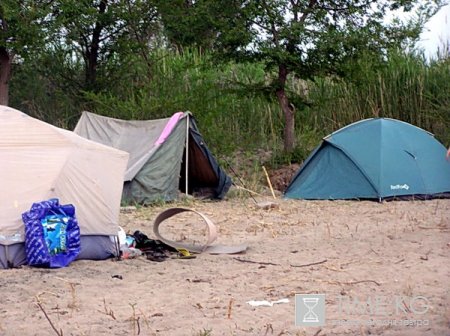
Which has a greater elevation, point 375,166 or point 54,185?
point 375,166

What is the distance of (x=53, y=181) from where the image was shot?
6.80m

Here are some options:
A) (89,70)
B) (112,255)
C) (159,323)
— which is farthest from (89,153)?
(89,70)

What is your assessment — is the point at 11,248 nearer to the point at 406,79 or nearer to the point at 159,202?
the point at 159,202

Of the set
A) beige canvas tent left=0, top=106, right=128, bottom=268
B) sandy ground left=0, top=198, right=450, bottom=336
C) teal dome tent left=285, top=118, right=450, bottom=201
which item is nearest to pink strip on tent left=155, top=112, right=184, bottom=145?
teal dome tent left=285, top=118, right=450, bottom=201

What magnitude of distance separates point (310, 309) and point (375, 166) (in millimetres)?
6526

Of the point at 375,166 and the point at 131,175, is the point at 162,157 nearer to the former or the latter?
the point at 131,175

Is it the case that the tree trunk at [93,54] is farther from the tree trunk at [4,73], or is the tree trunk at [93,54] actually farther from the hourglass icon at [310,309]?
the hourglass icon at [310,309]

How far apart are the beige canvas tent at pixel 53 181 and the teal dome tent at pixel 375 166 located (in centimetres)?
467

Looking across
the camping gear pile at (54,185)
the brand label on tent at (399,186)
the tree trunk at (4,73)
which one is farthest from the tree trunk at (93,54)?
the camping gear pile at (54,185)

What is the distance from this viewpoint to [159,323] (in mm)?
4684

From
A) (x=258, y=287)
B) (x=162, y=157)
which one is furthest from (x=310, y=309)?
(x=162, y=157)

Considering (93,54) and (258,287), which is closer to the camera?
(258,287)

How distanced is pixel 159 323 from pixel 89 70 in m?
11.4

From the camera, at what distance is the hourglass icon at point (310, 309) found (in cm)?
465
